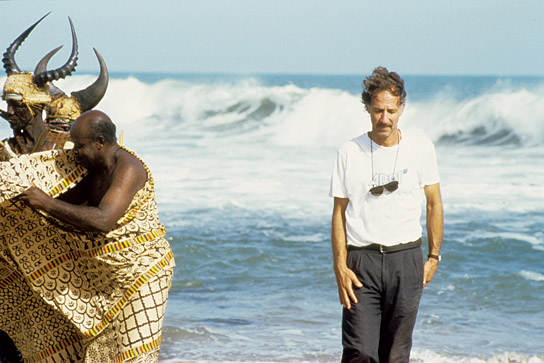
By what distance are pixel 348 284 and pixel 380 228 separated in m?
0.33

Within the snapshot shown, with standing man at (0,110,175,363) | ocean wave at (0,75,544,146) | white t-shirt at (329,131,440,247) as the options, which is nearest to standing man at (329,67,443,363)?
white t-shirt at (329,131,440,247)

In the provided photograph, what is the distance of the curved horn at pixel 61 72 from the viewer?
4824mm

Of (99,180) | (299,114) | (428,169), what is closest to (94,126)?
(99,180)

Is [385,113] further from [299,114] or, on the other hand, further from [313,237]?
[299,114]

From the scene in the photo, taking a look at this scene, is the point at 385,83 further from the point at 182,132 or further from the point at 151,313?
the point at 182,132

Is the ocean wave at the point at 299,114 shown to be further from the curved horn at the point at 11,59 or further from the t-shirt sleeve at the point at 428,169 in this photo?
the curved horn at the point at 11,59

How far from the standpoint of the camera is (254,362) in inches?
260

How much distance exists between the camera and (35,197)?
11.8 feet

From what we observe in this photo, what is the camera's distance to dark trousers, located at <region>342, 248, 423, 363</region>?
4.23 metres

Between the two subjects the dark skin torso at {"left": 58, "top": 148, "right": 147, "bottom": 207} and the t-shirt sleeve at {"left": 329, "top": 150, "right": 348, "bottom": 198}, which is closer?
the dark skin torso at {"left": 58, "top": 148, "right": 147, "bottom": 207}

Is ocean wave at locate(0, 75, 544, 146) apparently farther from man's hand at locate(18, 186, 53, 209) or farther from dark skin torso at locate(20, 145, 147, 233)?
man's hand at locate(18, 186, 53, 209)

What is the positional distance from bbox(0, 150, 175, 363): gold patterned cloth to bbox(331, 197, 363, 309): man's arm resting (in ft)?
2.80

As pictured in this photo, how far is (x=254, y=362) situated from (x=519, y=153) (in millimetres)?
15732

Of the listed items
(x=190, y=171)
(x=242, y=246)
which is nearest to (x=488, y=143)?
(x=190, y=171)
